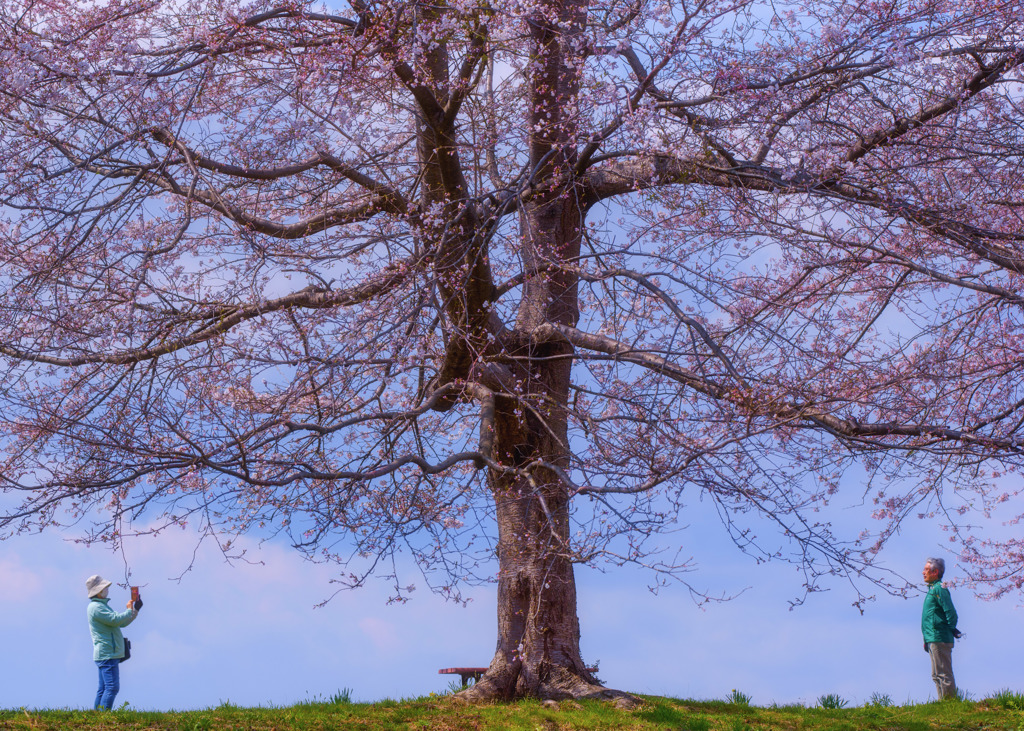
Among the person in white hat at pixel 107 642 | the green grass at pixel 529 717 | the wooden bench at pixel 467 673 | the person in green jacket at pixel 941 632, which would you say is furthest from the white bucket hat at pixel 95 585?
the person in green jacket at pixel 941 632

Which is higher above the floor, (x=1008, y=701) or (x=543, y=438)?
(x=543, y=438)

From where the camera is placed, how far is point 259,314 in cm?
944

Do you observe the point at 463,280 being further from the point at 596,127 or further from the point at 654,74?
the point at 654,74

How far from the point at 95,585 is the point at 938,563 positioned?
9.58 metres

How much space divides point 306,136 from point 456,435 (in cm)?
375

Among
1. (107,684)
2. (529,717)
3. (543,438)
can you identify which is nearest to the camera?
(529,717)

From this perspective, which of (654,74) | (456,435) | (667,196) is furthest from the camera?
(456,435)

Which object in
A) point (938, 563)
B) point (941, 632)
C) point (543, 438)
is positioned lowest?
point (941, 632)

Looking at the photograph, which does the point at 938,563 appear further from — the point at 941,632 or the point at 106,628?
the point at 106,628

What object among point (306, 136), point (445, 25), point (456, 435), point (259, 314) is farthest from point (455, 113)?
point (456, 435)

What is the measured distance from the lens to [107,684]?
9.37 m

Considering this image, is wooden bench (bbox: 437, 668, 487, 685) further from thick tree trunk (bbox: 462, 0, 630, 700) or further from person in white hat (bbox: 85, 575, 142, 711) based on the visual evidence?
person in white hat (bbox: 85, 575, 142, 711)

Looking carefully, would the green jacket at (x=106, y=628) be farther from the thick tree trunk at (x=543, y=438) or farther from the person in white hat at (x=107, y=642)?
the thick tree trunk at (x=543, y=438)

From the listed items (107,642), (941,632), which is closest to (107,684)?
(107,642)
